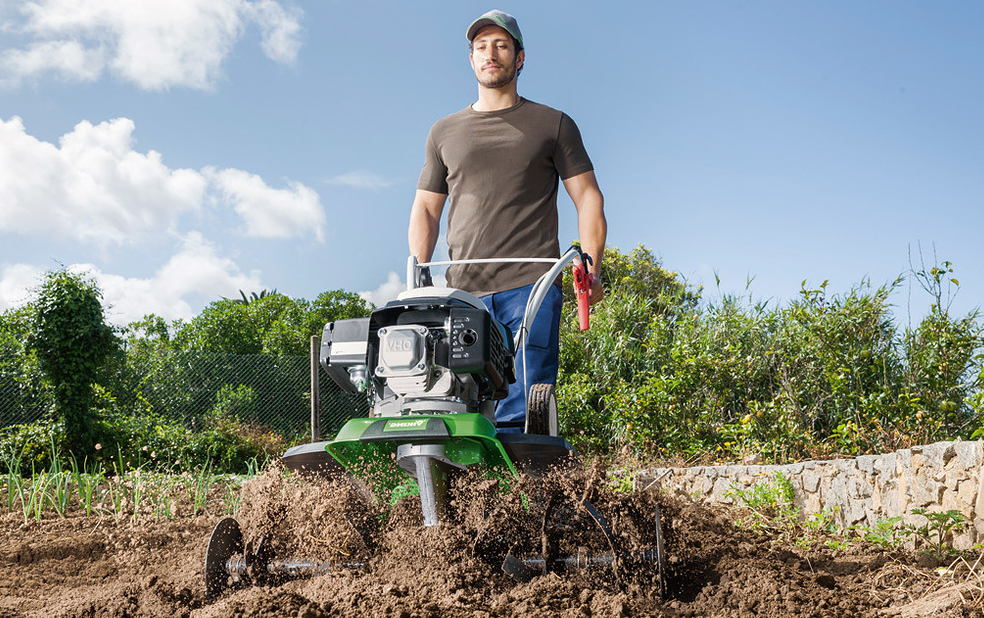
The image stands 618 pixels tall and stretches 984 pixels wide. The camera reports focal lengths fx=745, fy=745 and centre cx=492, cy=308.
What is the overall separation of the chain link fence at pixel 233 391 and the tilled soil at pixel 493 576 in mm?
6756

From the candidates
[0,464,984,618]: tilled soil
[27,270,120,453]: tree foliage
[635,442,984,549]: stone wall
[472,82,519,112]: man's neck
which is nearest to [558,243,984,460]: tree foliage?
[635,442,984,549]: stone wall

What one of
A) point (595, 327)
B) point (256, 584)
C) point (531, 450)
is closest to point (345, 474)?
point (256, 584)

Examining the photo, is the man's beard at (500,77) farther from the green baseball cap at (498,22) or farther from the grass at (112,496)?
the grass at (112,496)

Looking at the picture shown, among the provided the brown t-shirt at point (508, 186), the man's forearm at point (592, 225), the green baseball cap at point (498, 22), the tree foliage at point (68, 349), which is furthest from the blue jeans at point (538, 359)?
the tree foliage at point (68, 349)

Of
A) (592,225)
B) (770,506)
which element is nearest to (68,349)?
(592,225)

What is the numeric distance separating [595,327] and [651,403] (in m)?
2.18

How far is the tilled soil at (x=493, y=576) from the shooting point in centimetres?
204

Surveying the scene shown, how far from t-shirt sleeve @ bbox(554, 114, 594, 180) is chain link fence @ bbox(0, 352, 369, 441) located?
6.21 metres

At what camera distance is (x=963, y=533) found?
3600mm

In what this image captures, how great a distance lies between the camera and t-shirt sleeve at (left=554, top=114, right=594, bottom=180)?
3557mm

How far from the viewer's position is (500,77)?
360 centimetres

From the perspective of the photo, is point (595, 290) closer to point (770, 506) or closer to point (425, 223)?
point (425, 223)

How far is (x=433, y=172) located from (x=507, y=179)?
0.50 meters

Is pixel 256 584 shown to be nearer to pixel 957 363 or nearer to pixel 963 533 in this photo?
pixel 963 533
